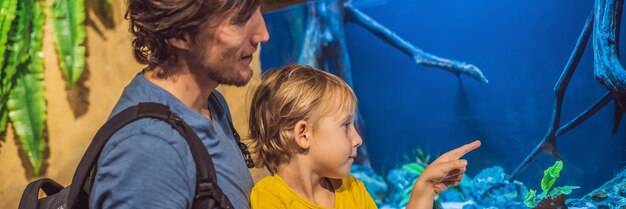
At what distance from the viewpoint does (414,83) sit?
4043mm

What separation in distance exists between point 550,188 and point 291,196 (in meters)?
1.93

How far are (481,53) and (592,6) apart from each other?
61 cm

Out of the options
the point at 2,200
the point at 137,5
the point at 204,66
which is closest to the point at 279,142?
the point at 204,66

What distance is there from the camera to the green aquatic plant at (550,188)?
11.5 ft

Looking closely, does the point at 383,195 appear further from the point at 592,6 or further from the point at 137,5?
the point at 137,5

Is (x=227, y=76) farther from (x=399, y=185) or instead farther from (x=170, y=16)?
(x=399, y=185)

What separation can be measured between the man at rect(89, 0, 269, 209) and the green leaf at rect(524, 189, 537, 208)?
2.13 m

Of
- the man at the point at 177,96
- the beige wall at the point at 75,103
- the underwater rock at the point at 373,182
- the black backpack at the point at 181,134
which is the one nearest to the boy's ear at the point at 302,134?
the man at the point at 177,96

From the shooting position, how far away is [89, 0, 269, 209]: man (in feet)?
4.80

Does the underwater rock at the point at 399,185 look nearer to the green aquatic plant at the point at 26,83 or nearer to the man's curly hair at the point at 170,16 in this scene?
the green aquatic plant at the point at 26,83

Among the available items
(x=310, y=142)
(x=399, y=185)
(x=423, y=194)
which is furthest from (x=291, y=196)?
(x=399, y=185)

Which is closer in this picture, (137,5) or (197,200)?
(197,200)

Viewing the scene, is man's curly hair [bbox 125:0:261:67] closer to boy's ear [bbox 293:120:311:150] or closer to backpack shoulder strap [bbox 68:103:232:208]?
backpack shoulder strap [bbox 68:103:232:208]

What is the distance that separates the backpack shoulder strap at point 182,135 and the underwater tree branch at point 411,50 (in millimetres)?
2491
